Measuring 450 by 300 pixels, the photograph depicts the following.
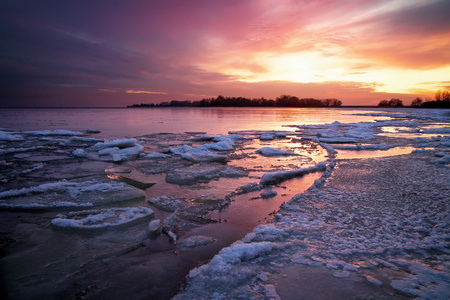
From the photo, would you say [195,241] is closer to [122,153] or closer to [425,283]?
[425,283]

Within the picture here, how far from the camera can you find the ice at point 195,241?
2.52 metres

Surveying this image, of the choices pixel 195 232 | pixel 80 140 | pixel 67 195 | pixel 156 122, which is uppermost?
pixel 156 122

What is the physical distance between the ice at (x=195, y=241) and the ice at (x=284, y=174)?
2258 millimetres

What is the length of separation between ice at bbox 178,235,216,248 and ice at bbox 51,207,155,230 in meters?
0.85

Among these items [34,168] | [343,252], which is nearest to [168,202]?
[343,252]

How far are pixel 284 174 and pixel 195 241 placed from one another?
3077 millimetres

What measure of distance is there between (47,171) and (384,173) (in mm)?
7850

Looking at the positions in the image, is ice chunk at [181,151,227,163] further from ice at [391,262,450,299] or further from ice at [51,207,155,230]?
ice at [391,262,450,299]

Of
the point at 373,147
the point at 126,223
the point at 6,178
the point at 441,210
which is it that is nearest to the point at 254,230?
the point at 126,223

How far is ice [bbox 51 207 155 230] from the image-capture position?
287 cm

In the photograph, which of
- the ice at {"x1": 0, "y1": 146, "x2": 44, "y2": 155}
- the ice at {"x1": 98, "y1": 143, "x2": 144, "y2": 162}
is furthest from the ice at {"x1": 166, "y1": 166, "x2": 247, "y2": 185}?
the ice at {"x1": 0, "y1": 146, "x2": 44, "y2": 155}

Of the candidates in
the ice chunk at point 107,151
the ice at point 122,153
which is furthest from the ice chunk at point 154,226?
the ice chunk at point 107,151

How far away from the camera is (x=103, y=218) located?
10.1 ft

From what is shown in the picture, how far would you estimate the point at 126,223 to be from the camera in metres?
2.94
